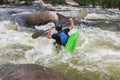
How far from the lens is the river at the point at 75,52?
610 cm

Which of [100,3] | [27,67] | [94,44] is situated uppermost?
[27,67]

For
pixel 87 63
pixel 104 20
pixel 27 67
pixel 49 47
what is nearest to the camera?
pixel 27 67

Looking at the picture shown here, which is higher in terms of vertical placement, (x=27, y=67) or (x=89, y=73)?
(x=27, y=67)

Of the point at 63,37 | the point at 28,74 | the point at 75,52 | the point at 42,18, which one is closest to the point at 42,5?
the point at 42,18

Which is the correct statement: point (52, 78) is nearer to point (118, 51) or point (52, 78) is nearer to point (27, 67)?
point (27, 67)

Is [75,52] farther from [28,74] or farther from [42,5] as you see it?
[42,5]

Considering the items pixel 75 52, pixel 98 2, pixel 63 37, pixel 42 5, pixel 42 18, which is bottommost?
pixel 98 2

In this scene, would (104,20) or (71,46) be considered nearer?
(71,46)

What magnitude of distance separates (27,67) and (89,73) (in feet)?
5.53

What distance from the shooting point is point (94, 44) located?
8.20m

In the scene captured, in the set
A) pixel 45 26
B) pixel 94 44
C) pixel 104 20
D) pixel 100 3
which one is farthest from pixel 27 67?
pixel 100 3

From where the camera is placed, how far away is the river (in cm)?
610

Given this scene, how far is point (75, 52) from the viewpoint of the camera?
7.46m

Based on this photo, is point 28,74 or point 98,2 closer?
point 28,74
